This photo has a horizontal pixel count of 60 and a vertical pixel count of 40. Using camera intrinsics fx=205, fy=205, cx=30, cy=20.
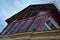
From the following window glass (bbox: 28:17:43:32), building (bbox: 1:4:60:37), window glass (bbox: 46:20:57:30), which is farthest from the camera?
window glass (bbox: 46:20:57:30)

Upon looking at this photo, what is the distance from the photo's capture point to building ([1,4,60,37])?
13.6 metres

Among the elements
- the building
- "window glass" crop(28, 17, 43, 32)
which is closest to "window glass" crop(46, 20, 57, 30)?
the building

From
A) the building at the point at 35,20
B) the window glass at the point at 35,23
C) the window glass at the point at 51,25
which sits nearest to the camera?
the window glass at the point at 35,23

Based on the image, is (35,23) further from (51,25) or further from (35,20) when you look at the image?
(51,25)

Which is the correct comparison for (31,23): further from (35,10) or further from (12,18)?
(12,18)

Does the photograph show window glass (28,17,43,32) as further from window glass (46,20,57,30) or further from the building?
window glass (46,20,57,30)

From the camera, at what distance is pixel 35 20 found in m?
14.3

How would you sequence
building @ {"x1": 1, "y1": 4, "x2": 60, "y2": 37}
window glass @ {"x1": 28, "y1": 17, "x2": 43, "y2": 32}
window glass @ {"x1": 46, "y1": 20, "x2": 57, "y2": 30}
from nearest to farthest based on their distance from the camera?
1. window glass @ {"x1": 28, "y1": 17, "x2": 43, "y2": 32}
2. building @ {"x1": 1, "y1": 4, "x2": 60, "y2": 37}
3. window glass @ {"x1": 46, "y1": 20, "x2": 57, "y2": 30}

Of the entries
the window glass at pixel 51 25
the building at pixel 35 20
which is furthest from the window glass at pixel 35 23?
the window glass at pixel 51 25

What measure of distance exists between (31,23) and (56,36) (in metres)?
3.77

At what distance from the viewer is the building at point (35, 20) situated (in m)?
13.6

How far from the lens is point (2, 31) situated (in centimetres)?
1597

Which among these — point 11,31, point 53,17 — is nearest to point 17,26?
point 11,31

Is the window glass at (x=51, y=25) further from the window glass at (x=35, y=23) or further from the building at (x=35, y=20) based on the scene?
the window glass at (x=35, y=23)
